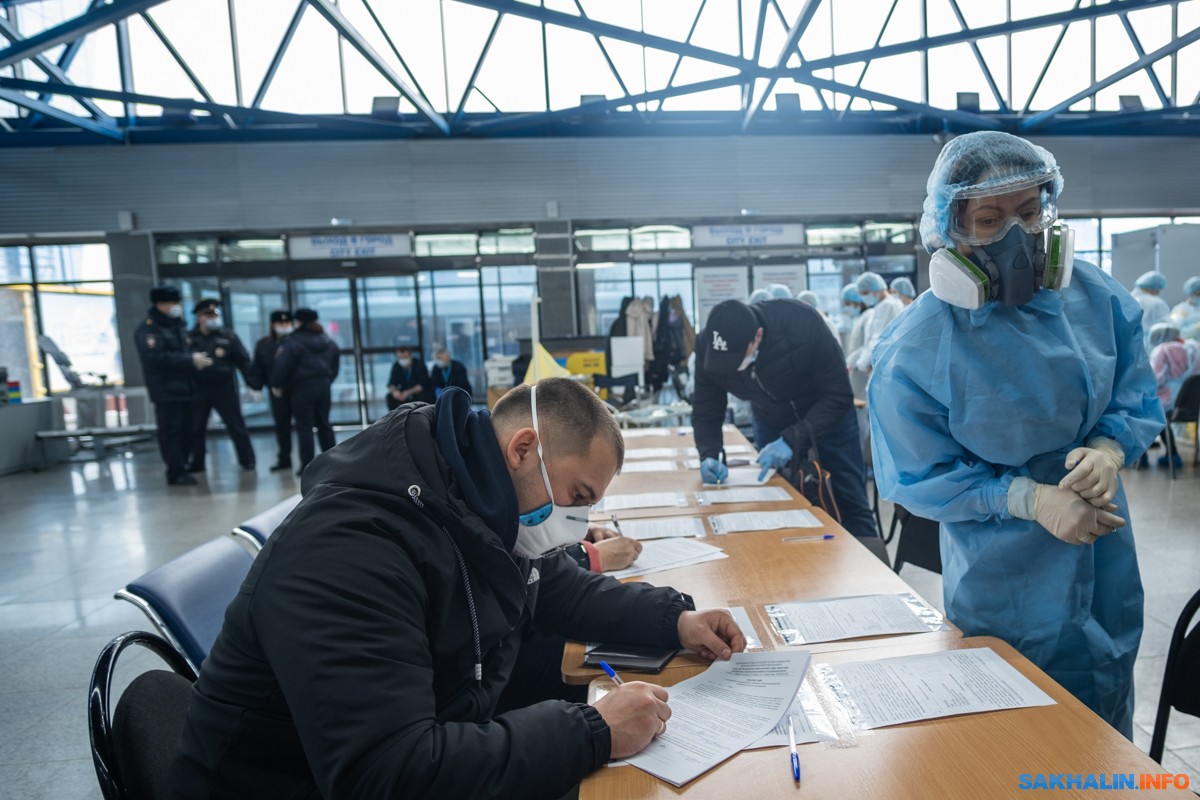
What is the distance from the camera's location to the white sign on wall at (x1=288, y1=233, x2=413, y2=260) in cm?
915

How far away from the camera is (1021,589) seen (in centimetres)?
135

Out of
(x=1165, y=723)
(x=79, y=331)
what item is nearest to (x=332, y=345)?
(x=79, y=331)

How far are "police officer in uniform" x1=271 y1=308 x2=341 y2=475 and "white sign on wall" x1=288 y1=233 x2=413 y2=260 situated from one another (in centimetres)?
299

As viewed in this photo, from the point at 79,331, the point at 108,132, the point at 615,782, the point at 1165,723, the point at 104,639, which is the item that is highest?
the point at 108,132

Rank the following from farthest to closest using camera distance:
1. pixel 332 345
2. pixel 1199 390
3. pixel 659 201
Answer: pixel 659 201 < pixel 332 345 < pixel 1199 390

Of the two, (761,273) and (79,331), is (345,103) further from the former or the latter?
(761,273)

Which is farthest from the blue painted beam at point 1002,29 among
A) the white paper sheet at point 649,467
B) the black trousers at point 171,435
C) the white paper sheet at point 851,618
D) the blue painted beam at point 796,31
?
the black trousers at point 171,435

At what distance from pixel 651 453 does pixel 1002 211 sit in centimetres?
223

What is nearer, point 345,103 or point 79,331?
point 345,103

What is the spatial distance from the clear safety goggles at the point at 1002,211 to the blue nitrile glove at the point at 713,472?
139cm

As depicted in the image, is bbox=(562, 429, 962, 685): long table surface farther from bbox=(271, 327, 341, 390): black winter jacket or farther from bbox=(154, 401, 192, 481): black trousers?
bbox=(154, 401, 192, 481): black trousers

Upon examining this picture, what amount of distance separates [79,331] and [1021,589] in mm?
11838

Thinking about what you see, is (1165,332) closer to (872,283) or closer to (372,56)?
(872,283)

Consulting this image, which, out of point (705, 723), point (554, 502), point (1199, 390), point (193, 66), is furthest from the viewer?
point (193, 66)
